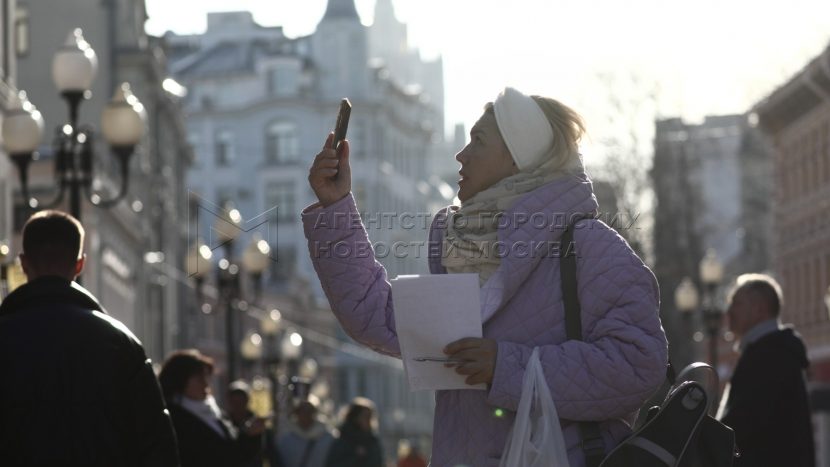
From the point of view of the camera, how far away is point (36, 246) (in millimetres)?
7078

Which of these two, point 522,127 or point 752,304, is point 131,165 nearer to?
point 752,304

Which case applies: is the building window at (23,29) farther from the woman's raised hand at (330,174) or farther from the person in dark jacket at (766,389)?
the woman's raised hand at (330,174)

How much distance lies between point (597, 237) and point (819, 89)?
160ft

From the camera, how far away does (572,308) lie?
584cm

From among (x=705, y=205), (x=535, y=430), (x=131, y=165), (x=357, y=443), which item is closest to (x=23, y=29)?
(x=131, y=165)

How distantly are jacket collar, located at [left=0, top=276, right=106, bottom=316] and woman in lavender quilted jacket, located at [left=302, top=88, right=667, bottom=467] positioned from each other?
1176 millimetres

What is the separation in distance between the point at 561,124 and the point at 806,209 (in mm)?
55086

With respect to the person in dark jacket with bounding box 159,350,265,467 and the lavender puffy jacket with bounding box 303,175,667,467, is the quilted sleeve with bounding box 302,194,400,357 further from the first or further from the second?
the person in dark jacket with bounding box 159,350,265,467

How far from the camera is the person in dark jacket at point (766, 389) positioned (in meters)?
9.40

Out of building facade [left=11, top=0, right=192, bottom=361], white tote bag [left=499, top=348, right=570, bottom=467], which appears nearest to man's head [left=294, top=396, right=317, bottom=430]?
white tote bag [left=499, top=348, right=570, bottom=467]

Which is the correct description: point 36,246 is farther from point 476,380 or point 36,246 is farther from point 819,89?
point 819,89

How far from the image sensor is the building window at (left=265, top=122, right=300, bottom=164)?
119 m

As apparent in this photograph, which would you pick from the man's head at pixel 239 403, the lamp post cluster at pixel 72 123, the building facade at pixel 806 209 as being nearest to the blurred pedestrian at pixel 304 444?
the man's head at pixel 239 403

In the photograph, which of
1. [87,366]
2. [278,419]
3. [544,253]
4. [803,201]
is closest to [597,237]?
[544,253]
